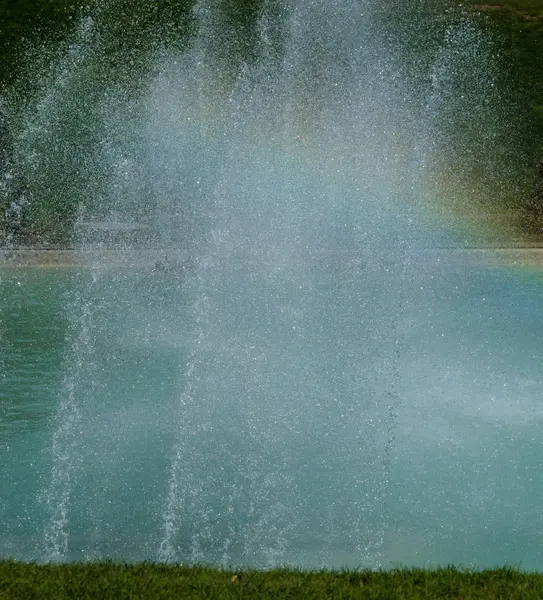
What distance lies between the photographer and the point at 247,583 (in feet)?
15.0

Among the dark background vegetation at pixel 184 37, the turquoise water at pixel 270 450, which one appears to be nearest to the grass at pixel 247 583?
the turquoise water at pixel 270 450

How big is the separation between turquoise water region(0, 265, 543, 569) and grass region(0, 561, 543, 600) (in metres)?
1.01

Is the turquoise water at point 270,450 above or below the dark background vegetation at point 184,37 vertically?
below

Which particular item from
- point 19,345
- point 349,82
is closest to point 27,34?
point 349,82

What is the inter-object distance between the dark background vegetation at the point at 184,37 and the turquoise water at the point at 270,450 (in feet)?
43.6

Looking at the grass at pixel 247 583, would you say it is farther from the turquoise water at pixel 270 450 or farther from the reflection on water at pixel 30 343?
the reflection on water at pixel 30 343

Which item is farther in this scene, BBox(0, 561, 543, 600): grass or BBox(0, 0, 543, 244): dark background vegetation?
BBox(0, 0, 543, 244): dark background vegetation

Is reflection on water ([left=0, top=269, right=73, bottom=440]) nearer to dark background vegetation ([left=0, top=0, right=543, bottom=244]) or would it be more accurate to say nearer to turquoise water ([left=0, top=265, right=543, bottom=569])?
turquoise water ([left=0, top=265, right=543, bottom=569])

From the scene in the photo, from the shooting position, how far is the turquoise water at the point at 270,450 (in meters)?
6.04

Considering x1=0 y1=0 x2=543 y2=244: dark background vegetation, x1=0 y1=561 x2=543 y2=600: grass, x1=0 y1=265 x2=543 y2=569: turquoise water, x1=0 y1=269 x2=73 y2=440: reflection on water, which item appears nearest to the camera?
x1=0 y1=561 x2=543 y2=600: grass

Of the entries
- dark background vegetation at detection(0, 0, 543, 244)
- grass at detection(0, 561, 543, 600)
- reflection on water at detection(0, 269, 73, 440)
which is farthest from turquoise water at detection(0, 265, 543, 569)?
dark background vegetation at detection(0, 0, 543, 244)

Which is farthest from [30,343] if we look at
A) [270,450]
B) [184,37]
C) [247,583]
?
[184,37]

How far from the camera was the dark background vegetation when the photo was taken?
27.1 metres

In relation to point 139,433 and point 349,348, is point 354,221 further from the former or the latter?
point 139,433
